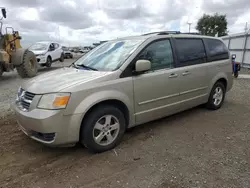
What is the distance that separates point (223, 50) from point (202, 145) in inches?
105

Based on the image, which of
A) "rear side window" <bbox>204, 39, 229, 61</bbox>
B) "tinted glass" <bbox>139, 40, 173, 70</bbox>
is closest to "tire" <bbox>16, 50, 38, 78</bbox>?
"tinted glass" <bbox>139, 40, 173, 70</bbox>

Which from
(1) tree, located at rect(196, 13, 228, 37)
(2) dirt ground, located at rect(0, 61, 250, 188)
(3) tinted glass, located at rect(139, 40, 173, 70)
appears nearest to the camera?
(2) dirt ground, located at rect(0, 61, 250, 188)

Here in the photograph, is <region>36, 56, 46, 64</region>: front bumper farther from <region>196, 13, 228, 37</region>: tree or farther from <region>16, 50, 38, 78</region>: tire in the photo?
<region>196, 13, 228, 37</region>: tree

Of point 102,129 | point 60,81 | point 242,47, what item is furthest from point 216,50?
point 242,47

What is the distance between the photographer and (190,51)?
4.14 m

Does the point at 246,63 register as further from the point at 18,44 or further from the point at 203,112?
the point at 18,44

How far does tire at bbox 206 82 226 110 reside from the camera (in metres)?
4.74

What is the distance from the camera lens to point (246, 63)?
1370 cm

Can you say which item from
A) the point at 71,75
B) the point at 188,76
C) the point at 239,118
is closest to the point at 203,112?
the point at 239,118

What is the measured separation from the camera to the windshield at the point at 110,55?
10.9 feet

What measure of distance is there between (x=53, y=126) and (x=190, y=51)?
116 inches

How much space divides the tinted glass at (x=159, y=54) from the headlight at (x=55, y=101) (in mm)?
1405

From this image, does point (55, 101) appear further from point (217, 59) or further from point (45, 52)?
point (45, 52)

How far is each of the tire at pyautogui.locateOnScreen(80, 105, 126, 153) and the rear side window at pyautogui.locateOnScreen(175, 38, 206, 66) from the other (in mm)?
1713
